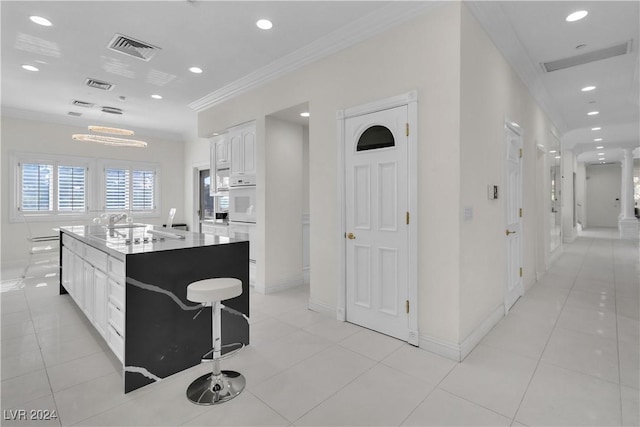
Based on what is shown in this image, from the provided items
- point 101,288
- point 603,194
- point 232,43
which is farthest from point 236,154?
point 603,194

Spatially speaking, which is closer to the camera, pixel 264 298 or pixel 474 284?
pixel 474 284

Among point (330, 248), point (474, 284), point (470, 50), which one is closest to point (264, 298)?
point (330, 248)

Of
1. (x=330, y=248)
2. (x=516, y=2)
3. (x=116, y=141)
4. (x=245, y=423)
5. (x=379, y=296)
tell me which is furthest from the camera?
(x=116, y=141)

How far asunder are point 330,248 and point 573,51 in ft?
12.0

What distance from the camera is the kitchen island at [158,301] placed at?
2.16m

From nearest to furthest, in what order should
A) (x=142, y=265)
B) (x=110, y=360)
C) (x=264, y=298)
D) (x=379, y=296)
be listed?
(x=142, y=265) < (x=110, y=360) < (x=379, y=296) < (x=264, y=298)

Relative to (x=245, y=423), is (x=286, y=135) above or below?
above

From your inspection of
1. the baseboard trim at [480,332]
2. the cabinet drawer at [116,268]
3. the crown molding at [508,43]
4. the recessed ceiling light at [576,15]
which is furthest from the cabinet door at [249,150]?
the recessed ceiling light at [576,15]

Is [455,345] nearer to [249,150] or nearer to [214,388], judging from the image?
[214,388]

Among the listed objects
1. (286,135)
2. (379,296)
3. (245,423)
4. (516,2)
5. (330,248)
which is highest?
(516,2)

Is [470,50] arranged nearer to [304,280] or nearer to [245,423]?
[245,423]

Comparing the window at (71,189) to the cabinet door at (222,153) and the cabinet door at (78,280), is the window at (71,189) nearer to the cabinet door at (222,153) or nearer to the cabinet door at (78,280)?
the cabinet door at (222,153)

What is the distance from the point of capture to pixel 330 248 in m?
3.59

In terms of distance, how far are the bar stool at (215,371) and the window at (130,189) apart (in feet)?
21.5
